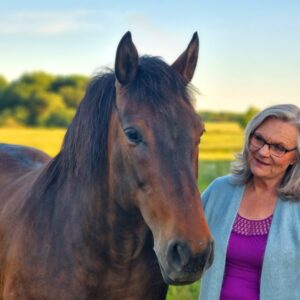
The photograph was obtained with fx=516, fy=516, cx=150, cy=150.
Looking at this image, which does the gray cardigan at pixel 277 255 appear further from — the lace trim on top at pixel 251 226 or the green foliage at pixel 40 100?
the green foliage at pixel 40 100

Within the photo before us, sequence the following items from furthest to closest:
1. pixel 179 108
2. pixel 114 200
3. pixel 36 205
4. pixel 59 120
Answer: pixel 59 120 < pixel 36 205 < pixel 114 200 < pixel 179 108

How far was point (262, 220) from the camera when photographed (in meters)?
3.11

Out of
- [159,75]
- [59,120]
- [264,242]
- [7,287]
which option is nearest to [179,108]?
[159,75]

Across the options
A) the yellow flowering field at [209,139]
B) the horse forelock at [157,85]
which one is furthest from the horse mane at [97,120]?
the yellow flowering field at [209,139]

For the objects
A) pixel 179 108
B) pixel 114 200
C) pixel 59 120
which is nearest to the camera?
pixel 179 108

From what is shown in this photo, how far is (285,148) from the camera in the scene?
9.91 feet

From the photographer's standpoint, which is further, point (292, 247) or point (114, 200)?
point (292, 247)

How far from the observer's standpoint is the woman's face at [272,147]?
3012 millimetres

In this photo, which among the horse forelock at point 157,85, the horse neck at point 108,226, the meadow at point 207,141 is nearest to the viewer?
the horse forelock at point 157,85

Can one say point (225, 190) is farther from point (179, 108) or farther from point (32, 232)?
point (32, 232)

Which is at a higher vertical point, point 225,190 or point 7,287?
point 225,190

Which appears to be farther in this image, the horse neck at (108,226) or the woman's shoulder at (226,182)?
the woman's shoulder at (226,182)

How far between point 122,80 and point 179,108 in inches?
14.2

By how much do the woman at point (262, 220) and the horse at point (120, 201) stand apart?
0.47 meters
